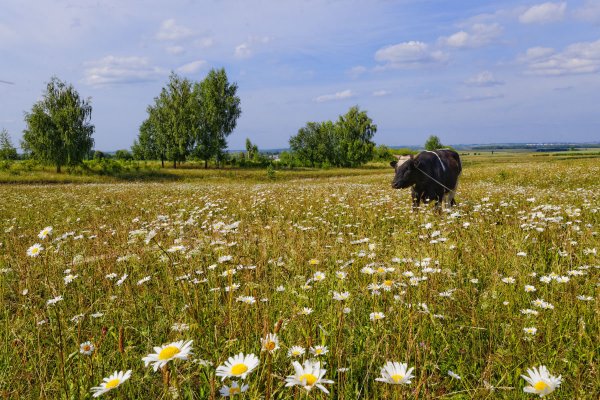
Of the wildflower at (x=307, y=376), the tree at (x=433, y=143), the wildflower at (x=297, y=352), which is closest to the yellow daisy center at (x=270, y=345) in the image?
the wildflower at (x=307, y=376)

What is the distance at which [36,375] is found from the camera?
8.75 ft

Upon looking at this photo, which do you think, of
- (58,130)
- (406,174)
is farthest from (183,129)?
(406,174)

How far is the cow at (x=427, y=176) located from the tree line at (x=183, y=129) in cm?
5209

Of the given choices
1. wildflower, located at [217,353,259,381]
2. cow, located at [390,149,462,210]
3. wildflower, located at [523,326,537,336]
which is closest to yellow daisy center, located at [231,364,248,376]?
wildflower, located at [217,353,259,381]

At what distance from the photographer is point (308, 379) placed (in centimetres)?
144

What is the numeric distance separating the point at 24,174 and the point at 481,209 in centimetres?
5139

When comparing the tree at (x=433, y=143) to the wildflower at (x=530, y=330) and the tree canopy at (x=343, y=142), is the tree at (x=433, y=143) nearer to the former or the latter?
the tree canopy at (x=343, y=142)

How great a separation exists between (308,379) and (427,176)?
9.65 metres

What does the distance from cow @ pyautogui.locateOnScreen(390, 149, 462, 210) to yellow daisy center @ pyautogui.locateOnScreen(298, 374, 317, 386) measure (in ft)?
30.3

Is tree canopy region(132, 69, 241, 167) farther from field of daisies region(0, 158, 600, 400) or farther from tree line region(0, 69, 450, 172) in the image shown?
field of daisies region(0, 158, 600, 400)

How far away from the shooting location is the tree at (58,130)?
163ft

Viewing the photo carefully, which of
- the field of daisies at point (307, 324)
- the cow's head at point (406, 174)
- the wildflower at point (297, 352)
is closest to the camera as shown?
the field of daisies at point (307, 324)

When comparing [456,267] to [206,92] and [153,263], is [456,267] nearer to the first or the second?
[153,263]

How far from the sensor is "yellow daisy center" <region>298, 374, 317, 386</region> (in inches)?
55.1
